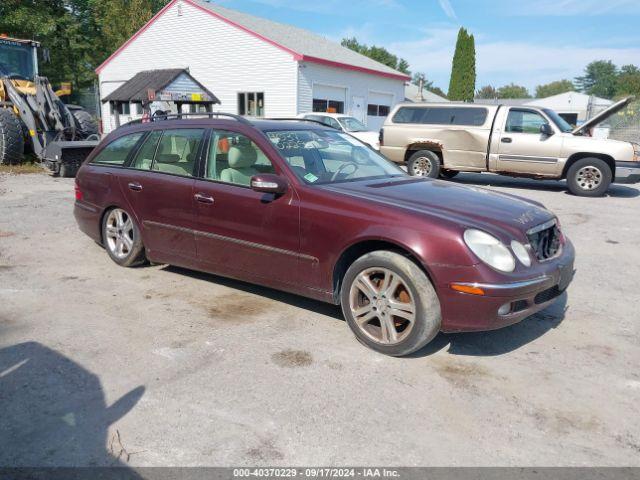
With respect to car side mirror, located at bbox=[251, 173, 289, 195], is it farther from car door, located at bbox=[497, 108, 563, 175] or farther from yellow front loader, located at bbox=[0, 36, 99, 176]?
yellow front loader, located at bbox=[0, 36, 99, 176]

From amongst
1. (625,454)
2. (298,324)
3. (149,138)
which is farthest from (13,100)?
(625,454)

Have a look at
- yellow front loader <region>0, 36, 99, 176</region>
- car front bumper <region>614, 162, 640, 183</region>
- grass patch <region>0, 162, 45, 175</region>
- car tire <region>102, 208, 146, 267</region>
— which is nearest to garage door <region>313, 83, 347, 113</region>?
yellow front loader <region>0, 36, 99, 176</region>

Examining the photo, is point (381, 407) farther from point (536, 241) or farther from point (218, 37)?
point (218, 37)

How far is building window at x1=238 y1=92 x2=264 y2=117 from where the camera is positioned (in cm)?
2344

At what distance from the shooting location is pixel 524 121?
11.9 metres

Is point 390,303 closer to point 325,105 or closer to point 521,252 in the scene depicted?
point 521,252

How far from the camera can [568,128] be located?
38.4 feet

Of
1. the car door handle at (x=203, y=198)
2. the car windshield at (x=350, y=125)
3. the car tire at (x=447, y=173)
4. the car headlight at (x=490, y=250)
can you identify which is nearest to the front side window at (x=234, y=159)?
the car door handle at (x=203, y=198)

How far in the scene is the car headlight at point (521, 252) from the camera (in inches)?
141

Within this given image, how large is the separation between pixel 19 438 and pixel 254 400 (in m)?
1.23

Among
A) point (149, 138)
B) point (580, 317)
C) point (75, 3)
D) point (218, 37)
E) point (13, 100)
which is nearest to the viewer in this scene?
point (580, 317)

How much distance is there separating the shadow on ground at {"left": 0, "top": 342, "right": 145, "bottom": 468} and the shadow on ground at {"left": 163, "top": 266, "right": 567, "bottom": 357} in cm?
181

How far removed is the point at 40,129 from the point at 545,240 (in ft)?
42.5

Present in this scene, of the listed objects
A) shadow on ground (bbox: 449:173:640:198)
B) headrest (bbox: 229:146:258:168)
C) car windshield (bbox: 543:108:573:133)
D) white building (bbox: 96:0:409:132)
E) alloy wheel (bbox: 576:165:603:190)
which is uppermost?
white building (bbox: 96:0:409:132)
